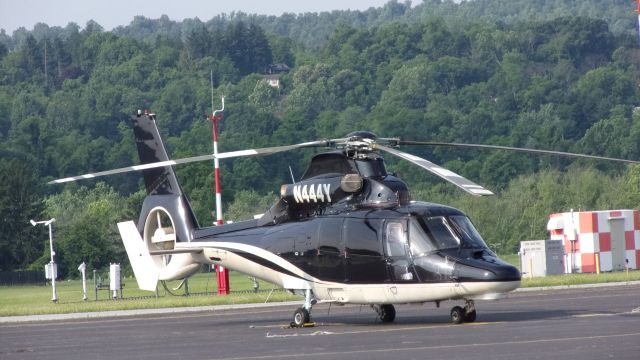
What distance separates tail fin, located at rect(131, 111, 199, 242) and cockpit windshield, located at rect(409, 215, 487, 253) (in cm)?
653

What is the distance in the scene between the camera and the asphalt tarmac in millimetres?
20625

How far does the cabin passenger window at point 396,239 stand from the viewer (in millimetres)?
25500

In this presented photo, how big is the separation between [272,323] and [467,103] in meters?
145

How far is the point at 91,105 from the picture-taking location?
186 metres

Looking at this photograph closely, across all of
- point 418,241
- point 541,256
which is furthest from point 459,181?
point 541,256

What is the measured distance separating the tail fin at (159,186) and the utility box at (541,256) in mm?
19519

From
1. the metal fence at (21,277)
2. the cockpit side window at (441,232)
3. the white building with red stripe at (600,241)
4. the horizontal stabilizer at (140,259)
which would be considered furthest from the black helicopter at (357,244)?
the metal fence at (21,277)

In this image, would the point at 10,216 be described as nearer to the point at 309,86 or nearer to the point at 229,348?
the point at 229,348

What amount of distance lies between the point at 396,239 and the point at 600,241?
25180mm

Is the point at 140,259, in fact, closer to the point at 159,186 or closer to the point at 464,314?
the point at 159,186

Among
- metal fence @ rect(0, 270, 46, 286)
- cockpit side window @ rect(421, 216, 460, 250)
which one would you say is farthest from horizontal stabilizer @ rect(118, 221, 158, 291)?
metal fence @ rect(0, 270, 46, 286)

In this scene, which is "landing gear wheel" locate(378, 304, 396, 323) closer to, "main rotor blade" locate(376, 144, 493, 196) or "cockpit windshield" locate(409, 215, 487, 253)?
A: "cockpit windshield" locate(409, 215, 487, 253)

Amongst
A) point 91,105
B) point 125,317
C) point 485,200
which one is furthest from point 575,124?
point 125,317

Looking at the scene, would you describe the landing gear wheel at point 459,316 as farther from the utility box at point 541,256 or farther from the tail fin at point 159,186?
the utility box at point 541,256
